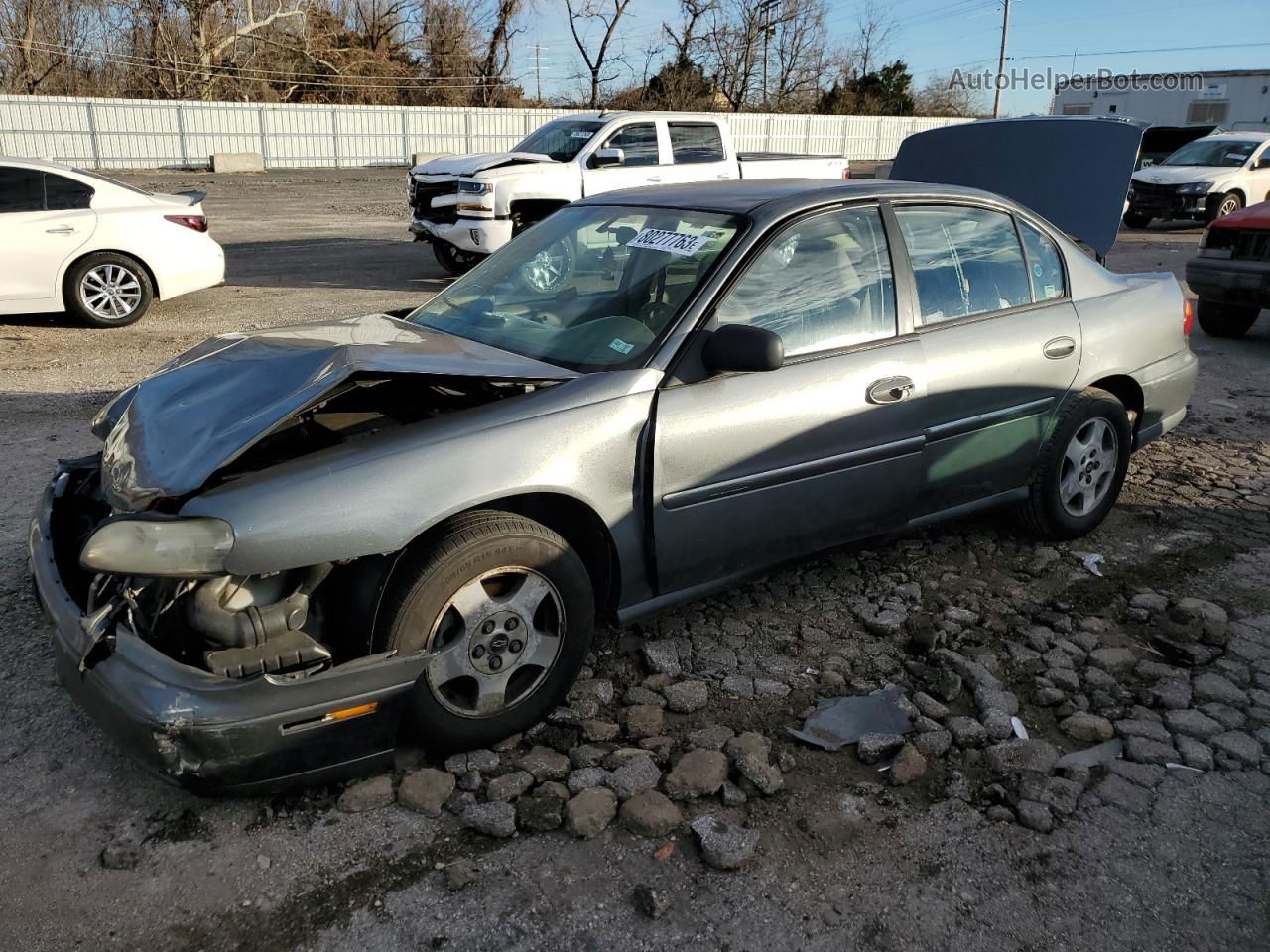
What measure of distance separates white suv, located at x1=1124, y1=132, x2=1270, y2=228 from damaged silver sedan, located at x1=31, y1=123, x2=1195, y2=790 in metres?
16.5

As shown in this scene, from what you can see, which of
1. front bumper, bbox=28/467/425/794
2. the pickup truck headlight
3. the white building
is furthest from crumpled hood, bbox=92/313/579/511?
the white building

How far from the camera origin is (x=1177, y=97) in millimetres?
32750

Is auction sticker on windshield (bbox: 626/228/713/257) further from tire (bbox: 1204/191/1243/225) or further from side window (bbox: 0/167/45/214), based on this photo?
tire (bbox: 1204/191/1243/225)

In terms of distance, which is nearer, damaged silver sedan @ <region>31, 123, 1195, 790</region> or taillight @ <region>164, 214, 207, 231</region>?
damaged silver sedan @ <region>31, 123, 1195, 790</region>

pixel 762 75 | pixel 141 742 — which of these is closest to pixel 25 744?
pixel 141 742

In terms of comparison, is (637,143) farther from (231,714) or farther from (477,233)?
(231,714)

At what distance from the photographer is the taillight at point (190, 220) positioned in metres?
9.30

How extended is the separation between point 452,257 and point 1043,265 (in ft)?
29.6

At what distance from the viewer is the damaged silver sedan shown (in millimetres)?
2621

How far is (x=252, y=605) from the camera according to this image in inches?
106

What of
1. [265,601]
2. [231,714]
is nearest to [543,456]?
[265,601]

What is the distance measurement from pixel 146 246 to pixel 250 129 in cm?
2524

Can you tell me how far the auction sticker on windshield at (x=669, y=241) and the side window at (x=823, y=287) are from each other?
250mm

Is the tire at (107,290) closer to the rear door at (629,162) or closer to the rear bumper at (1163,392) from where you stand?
the rear door at (629,162)
